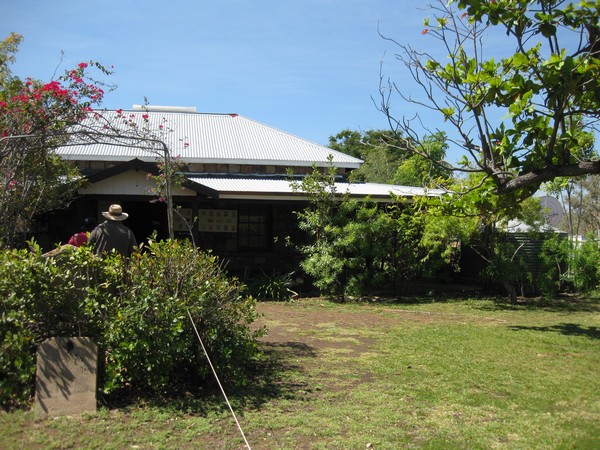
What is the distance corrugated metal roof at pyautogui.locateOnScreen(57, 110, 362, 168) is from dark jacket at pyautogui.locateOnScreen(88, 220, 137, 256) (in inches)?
313

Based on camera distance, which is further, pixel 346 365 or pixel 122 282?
pixel 346 365

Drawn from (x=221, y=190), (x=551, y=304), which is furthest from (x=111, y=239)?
(x=551, y=304)

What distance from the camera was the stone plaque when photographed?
16.3 ft

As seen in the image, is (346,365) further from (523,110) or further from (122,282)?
(523,110)

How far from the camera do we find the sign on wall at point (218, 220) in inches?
583

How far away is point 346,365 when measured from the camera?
6.98 metres

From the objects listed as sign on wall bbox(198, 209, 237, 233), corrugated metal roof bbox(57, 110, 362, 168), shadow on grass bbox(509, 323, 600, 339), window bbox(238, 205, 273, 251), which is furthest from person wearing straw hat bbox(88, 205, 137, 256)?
corrugated metal roof bbox(57, 110, 362, 168)

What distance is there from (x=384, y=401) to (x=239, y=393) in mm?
1417

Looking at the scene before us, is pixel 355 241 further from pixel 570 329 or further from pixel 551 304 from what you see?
pixel 570 329

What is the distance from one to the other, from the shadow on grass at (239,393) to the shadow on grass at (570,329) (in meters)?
4.95

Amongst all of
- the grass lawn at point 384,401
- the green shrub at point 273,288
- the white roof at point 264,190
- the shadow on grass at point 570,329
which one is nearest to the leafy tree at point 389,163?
the white roof at point 264,190

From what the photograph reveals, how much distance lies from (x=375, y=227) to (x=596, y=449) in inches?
340

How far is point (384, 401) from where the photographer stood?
219 inches

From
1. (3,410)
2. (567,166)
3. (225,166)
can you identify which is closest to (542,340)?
(567,166)
